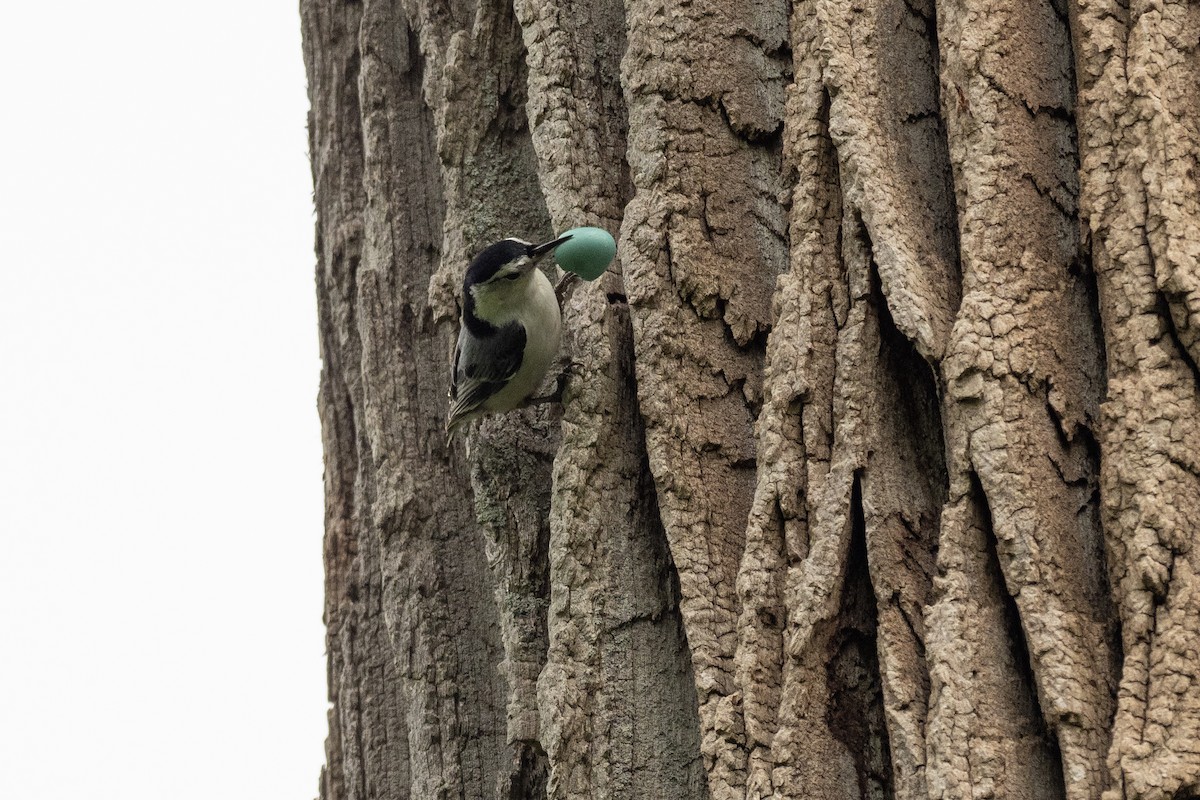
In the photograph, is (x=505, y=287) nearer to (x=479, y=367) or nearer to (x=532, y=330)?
(x=479, y=367)

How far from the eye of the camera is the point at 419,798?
307cm

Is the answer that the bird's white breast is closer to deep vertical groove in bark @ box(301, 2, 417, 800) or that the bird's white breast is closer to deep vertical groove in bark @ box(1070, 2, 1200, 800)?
deep vertical groove in bark @ box(301, 2, 417, 800)

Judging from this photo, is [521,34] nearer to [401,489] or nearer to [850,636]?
[401,489]

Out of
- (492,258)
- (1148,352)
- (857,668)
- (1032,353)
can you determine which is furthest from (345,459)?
(1148,352)

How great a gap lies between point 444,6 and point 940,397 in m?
1.80

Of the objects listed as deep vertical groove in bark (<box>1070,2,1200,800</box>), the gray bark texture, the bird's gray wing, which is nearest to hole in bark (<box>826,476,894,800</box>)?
the gray bark texture

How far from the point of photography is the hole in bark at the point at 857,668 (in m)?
2.24

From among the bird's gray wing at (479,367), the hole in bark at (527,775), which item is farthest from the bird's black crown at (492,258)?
the hole in bark at (527,775)

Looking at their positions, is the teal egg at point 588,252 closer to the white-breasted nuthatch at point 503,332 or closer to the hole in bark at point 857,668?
the white-breasted nuthatch at point 503,332

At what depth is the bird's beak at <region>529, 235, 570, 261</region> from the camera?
2.93 metres

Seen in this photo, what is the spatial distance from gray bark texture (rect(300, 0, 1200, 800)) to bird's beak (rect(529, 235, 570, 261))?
0.08 metres

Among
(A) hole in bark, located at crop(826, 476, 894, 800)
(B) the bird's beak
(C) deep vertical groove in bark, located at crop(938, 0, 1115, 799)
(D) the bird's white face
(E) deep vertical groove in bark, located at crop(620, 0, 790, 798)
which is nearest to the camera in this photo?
(C) deep vertical groove in bark, located at crop(938, 0, 1115, 799)

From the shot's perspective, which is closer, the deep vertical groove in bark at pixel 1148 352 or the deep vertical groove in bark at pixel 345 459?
the deep vertical groove in bark at pixel 1148 352

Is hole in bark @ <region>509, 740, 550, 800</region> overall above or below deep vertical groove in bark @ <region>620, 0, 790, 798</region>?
below
